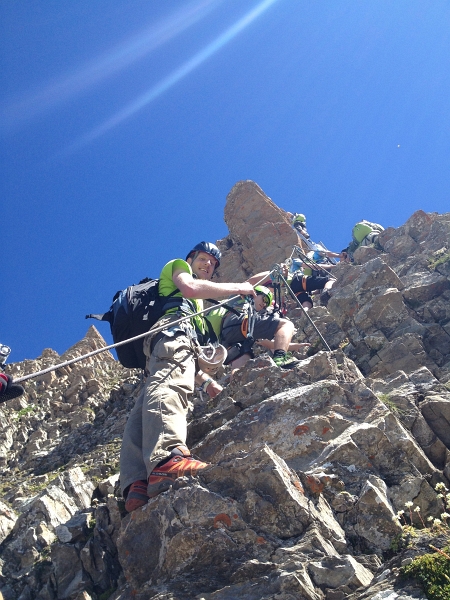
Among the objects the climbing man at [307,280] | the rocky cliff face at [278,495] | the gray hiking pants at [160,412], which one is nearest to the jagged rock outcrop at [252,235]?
the climbing man at [307,280]

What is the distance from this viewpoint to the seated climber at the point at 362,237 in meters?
23.8

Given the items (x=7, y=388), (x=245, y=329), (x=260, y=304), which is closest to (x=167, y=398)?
(x=7, y=388)

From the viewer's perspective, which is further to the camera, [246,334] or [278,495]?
[246,334]

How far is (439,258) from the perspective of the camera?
15594 mm

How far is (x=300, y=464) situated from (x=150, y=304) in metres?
3.12

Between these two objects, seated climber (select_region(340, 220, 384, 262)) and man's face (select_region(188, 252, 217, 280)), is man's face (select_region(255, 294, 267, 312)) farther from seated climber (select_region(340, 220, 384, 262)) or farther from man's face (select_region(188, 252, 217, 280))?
seated climber (select_region(340, 220, 384, 262))

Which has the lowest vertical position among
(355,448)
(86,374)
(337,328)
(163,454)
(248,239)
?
(355,448)

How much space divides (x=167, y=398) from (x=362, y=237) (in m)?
20.5

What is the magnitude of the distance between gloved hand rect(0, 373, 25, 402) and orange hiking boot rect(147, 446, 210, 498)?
65.7 inches

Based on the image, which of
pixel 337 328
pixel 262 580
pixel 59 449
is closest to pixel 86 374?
pixel 59 449

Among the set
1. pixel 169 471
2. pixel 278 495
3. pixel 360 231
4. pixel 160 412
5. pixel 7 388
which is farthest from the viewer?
pixel 360 231

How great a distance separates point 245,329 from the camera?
10430 mm

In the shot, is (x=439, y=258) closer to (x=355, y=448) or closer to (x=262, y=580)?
(x=355, y=448)

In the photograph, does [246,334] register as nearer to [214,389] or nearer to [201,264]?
[214,389]
